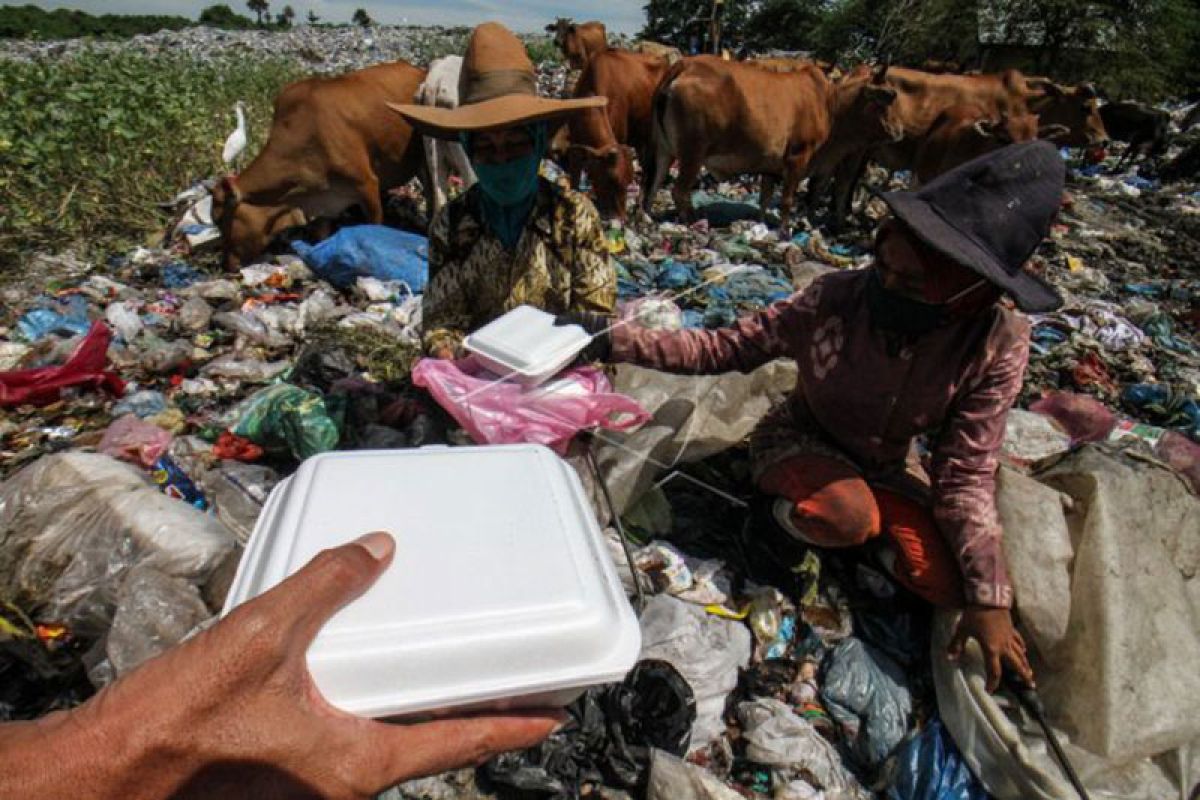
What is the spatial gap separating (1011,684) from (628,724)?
1.25 meters

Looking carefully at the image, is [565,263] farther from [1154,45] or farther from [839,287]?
[1154,45]

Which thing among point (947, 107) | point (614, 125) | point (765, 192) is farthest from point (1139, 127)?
point (614, 125)

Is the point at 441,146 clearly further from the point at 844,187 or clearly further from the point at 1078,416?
the point at 1078,416

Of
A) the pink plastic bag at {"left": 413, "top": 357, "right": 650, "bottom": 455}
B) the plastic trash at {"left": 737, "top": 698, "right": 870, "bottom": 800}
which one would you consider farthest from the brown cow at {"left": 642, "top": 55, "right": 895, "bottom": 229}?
the plastic trash at {"left": 737, "top": 698, "right": 870, "bottom": 800}

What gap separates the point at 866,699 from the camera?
2.08 meters

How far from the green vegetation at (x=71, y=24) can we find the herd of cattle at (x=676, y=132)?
36.0m

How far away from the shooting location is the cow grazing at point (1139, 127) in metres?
10.9

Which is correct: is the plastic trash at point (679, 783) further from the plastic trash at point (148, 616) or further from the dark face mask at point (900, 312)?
the dark face mask at point (900, 312)

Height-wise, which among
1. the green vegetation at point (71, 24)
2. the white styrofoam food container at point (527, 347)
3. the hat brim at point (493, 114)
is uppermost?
the green vegetation at point (71, 24)

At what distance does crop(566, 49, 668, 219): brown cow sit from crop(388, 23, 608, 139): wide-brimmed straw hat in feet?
11.3

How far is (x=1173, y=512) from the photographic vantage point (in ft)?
6.79

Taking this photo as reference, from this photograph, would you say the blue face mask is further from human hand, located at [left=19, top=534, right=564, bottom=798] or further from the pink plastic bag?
human hand, located at [left=19, top=534, right=564, bottom=798]

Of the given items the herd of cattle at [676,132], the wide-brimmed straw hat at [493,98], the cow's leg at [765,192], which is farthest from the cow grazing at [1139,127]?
the wide-brimmed straw hat at [493,98]

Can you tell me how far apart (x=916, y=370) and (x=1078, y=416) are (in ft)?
6.22
